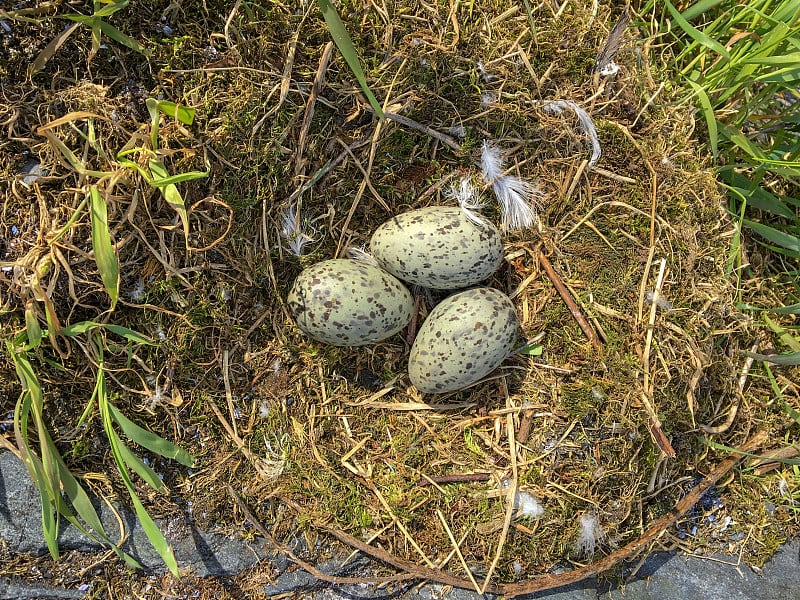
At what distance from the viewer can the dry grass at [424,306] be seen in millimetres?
1596

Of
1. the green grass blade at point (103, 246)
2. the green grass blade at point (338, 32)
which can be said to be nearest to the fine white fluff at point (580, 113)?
the green grass blade at point (338, 32)

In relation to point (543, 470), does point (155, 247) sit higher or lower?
higher

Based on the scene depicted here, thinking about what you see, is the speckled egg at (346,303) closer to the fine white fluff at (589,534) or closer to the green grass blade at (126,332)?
the green grass blade at (126,332)

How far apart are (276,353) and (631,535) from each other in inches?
53.3

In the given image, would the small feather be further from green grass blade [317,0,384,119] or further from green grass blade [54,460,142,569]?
green grass blade [54,460,142,569]

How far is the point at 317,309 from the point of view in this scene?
5.39 feet

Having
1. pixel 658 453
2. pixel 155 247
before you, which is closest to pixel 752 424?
pixel 658 453

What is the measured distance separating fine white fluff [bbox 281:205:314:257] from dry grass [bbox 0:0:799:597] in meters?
0.03

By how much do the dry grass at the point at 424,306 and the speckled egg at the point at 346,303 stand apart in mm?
119

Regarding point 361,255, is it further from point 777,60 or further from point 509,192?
point 777,60

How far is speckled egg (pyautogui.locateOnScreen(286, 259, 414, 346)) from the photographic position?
1635 millimetres

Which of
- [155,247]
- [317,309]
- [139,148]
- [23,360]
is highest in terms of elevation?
[139,148]

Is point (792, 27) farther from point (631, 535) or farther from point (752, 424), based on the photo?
point (631, 535)

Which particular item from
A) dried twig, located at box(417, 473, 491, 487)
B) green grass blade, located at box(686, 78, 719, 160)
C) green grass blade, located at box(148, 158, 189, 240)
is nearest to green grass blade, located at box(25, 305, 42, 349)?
green grass blade, located at box(148, 158, 189, 240)
